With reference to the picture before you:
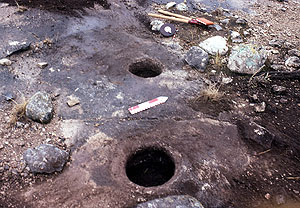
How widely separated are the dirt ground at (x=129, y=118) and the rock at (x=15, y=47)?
0.43ft

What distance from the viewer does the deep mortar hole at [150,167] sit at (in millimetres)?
3541

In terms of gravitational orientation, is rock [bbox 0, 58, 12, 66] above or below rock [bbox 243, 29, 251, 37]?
below

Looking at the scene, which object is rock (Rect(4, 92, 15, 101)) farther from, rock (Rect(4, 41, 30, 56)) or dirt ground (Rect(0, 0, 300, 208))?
rock (Rect(4, 41, 30, 56))

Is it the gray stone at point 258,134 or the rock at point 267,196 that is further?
the gray stone at point 258,134

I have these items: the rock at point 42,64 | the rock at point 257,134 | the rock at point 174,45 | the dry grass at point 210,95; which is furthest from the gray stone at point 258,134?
the rock at point 42,64

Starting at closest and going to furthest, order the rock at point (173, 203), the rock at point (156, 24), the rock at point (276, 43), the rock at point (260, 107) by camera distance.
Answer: the rock at point (173, 203) < the rock at point (260, 107) < the rock at point (276, 43) < the rock at point (156, 24)

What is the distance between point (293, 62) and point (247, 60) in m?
0.96

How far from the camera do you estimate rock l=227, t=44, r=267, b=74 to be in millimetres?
4691

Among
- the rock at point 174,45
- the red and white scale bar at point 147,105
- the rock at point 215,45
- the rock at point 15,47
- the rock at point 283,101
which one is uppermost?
the rock at point 215,45

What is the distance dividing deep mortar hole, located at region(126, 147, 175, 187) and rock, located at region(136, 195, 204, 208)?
2.24ft

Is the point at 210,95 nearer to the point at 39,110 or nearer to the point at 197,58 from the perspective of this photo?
the point at 197,58

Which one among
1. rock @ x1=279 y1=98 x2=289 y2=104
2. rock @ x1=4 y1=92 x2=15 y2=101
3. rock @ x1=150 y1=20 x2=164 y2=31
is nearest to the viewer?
rock @ x1=4 y1=92 x2=15 y2=101

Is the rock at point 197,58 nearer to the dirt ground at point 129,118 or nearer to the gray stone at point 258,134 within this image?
the dirt ground at point 129,118

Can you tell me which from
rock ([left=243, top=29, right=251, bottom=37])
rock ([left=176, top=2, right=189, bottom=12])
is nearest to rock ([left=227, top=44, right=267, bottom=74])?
rock ([left=243, top=29, right=251, bottom=37])
